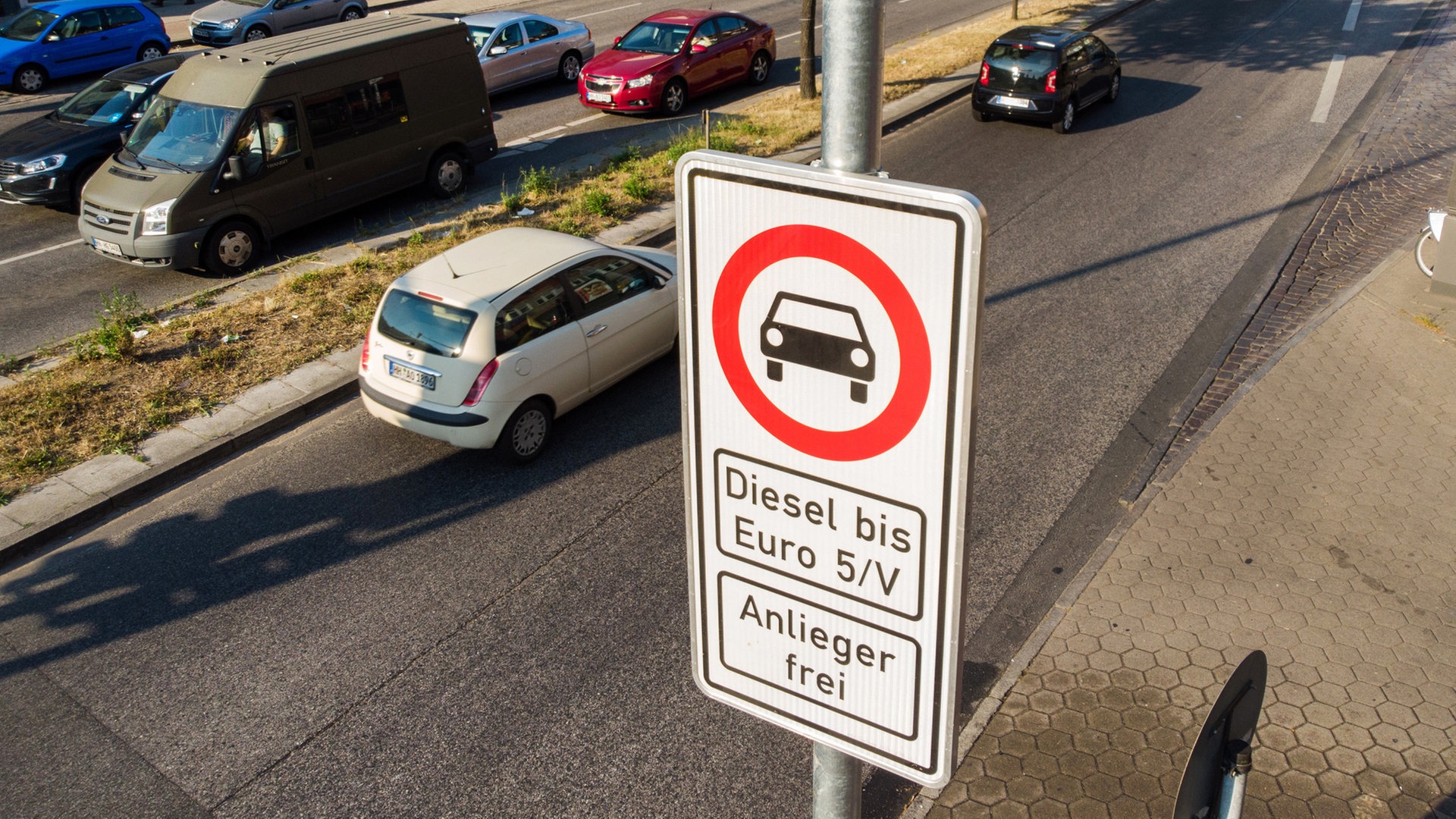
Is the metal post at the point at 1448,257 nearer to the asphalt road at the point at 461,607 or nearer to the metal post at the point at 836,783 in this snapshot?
the asphalt road at the point at 461,607

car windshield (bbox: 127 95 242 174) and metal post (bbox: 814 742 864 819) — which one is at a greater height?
metal post (bbox: 814 742 864 819)

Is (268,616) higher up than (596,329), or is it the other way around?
(596,329)

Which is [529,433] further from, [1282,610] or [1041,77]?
[1041,77]

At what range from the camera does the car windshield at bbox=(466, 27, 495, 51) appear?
795 inches

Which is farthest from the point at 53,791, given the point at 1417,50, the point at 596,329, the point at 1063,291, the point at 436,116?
the point at 1417,50

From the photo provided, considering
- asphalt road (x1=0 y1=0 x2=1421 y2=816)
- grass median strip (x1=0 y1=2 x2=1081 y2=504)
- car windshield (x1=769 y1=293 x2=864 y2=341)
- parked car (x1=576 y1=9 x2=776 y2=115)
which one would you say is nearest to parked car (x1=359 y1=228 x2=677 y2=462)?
asphalt road (x1=0 y1=0 x2=1421 y2=816)

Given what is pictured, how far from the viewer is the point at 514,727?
20.2 feet

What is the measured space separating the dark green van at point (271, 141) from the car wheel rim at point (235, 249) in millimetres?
12

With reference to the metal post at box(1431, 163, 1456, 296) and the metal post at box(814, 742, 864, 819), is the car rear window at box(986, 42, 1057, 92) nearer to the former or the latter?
the metal post at box(1431, 163, 1456, 296)

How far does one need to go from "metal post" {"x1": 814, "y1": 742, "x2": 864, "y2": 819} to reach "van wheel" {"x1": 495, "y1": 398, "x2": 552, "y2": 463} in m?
6.53

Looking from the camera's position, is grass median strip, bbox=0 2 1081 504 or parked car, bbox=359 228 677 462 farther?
grass median strip, bbox=0 2 1081 504

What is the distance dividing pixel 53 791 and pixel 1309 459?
8621 millimetres

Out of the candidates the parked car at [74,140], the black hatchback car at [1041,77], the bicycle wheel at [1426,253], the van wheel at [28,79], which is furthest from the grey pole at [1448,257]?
the van wheel at [28,79]

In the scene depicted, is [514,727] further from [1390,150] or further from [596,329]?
[1390,150]
